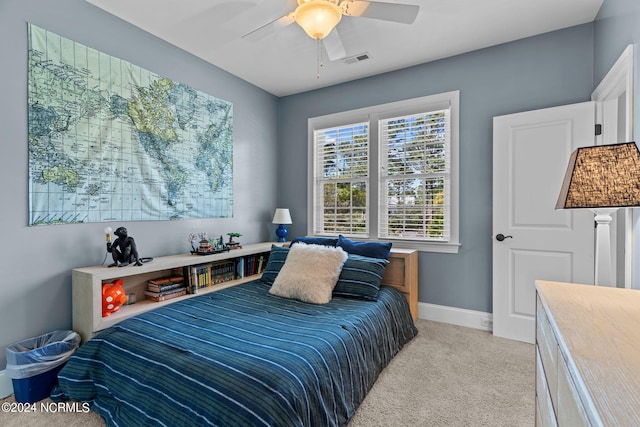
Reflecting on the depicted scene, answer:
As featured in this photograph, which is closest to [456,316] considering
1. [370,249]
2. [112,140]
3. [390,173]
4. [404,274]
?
[404,274]

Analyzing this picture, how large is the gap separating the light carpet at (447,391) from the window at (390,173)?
1023 mm

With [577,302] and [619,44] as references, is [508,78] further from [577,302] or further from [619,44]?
[577,302]

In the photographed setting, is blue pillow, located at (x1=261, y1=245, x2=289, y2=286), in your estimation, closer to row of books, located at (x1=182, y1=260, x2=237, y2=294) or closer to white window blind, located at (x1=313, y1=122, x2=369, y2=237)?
row of books, located at (x1=182, y1=260, x2=237, y2=294)

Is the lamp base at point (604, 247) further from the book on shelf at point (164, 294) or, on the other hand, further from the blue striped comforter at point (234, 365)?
the book on shelf at point (164, 294)

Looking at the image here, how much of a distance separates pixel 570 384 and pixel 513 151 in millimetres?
2537

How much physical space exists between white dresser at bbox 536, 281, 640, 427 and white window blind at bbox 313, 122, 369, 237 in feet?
8.13

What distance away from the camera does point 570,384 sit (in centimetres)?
73

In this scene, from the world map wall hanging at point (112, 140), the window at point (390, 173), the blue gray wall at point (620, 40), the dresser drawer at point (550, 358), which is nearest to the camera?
the dresser drawer at point (550, 358)

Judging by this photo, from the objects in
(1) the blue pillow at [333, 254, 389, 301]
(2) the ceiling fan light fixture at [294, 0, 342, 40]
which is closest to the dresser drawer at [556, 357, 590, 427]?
(1) the blue pillow at [333, 254, 389, 301]

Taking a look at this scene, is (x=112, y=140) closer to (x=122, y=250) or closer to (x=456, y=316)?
(x=122, y=250)

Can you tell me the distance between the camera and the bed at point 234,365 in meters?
1.31

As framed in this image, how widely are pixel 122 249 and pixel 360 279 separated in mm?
1917

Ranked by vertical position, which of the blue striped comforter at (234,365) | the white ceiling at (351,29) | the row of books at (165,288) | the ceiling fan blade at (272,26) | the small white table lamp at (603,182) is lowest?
the blue striped comforter at (234,365)

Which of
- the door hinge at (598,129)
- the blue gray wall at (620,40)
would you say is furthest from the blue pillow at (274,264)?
the door hinge at (598,129)
